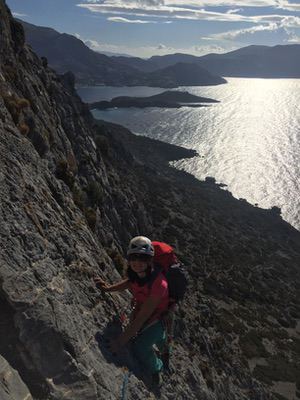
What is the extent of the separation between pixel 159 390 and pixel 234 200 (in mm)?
122736

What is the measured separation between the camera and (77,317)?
9398 mm

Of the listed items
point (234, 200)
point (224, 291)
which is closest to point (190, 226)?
point (224, 291)

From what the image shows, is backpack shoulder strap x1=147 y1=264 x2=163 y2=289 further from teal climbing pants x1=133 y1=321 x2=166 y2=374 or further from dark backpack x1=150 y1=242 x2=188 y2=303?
teal climbing pants x1=133 y1=321 x2=166 y2=374

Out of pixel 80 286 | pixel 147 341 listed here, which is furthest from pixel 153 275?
pixel 80 286

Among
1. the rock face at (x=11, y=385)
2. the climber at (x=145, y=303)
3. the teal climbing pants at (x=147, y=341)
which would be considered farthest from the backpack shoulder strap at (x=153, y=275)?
the rock face at (x=11, y=385)

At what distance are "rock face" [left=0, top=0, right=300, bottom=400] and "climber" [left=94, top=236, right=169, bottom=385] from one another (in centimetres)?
42

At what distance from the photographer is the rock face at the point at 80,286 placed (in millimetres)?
8172

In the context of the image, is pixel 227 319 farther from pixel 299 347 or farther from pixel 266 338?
pixel 299 347

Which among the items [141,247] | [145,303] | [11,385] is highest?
[141,247]

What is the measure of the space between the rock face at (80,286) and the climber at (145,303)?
42 cm

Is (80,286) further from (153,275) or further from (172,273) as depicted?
(172,273)

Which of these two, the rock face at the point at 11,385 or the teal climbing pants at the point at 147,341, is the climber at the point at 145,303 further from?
the rock face at the point at 11,385

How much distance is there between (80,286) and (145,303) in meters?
2.38

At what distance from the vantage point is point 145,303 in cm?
904
